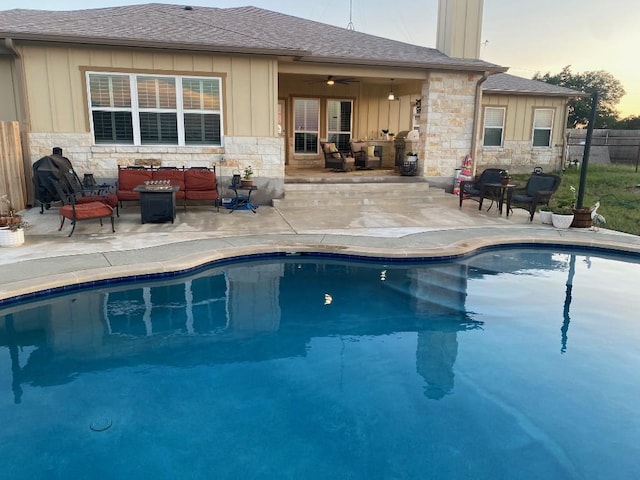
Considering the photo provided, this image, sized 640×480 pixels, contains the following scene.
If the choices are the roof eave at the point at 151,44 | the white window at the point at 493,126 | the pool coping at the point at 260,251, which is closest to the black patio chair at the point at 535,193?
the pool coping at the point at 260,251

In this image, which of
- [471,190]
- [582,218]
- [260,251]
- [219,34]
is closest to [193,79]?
[219,34]

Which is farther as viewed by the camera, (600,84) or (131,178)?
(600,84)

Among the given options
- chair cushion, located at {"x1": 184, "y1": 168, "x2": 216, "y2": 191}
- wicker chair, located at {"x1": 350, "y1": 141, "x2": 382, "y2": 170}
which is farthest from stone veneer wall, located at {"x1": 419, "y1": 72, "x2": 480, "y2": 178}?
chair cushion, located at {"x1": 184, "y1": 168, "x2": 216, "y2": 191}

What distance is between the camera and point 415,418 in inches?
144

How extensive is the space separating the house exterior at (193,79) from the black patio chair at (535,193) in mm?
2628

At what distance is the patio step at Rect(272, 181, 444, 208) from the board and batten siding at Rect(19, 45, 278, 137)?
1.52 meters

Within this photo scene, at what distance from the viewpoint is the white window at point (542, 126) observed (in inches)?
653

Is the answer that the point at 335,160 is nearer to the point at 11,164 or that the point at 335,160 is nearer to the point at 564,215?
the point at 564,215

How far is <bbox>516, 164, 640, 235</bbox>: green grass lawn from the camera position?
32.5 feet

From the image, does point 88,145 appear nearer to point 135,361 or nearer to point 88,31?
point 88,31

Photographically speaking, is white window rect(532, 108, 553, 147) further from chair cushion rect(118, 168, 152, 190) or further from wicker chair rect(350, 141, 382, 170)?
chair cushion rect(118, 168, 152, 190)

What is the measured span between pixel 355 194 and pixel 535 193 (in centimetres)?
405

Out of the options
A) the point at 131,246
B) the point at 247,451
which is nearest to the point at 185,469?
the point at 247,451

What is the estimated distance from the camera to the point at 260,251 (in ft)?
23.7
